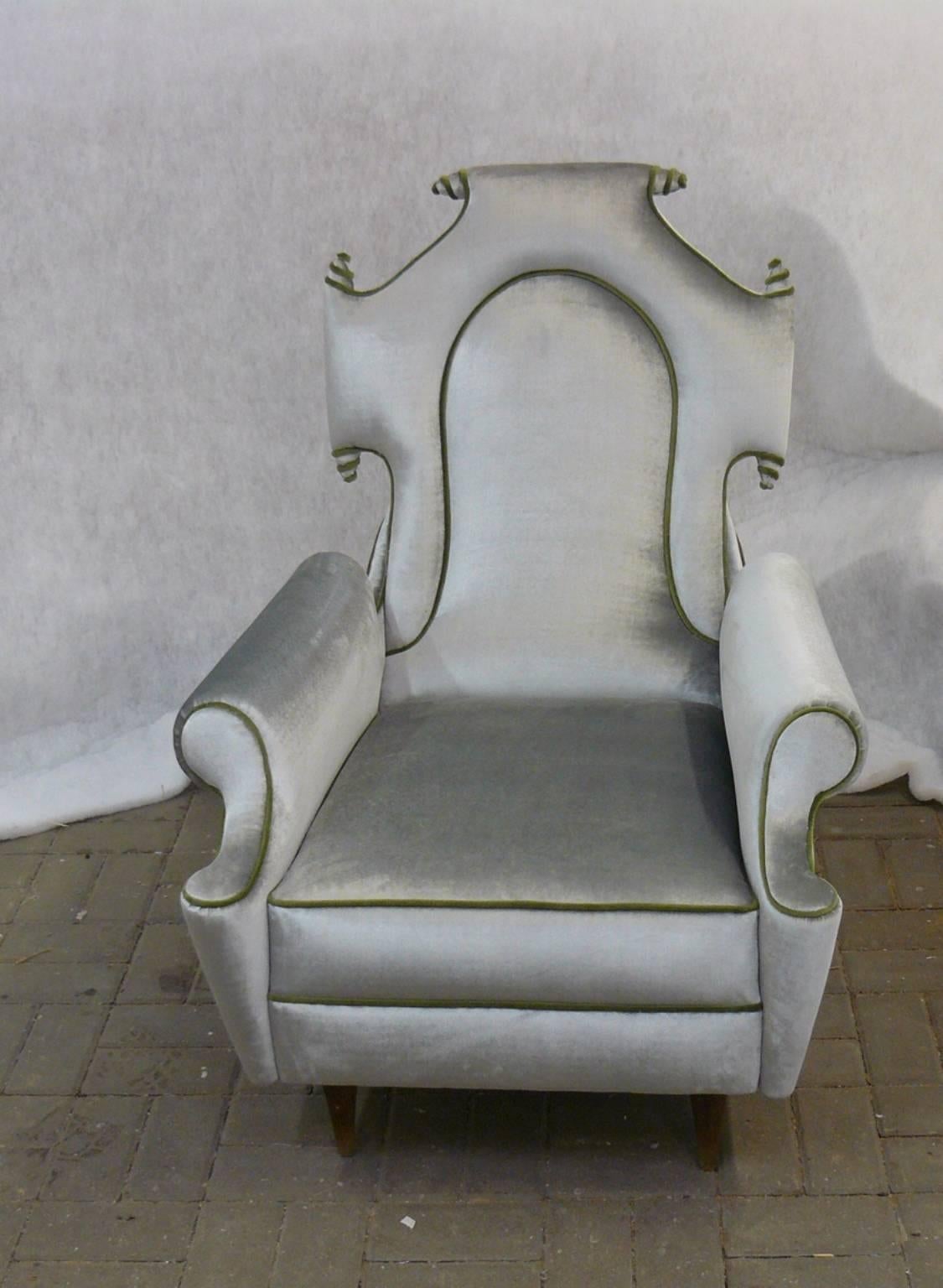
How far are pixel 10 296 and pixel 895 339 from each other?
160cm

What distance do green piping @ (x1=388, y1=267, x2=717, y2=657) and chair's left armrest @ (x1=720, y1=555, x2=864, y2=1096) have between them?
1.34 feet

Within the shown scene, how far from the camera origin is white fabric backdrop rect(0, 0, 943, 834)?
2.47 meters

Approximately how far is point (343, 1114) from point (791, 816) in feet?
2.26

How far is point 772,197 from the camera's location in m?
2.52

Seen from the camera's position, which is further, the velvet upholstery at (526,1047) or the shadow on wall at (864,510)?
the shadow on wall at (864,510)

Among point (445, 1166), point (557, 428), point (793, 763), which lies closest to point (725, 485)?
point (557, 428)

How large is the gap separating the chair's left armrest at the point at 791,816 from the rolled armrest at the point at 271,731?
516 millimetres

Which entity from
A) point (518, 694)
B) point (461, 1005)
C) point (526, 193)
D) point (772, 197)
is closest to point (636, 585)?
point (518, 694)

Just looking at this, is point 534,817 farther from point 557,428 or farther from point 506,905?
point 557,428

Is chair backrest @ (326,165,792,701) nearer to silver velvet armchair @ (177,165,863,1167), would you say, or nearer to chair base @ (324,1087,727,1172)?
silver velvet armchair @ (177,165,863,1167)

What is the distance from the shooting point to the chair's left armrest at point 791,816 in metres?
1.57

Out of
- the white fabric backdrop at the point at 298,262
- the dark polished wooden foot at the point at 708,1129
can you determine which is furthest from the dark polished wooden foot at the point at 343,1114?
the white fabric backdrop at the point at 298,262

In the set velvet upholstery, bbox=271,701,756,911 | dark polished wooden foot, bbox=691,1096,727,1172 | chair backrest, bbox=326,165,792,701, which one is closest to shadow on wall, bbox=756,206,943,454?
chair backrest, bbox=326,165,792,701

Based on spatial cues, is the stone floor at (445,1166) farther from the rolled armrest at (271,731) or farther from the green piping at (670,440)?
the green piping at (670,440)
